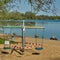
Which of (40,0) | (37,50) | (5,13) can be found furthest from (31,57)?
(5,13)

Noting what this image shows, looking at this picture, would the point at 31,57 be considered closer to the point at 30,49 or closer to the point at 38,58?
the point at 38,58

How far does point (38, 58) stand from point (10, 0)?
3770 mm

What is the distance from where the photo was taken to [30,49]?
18.2m

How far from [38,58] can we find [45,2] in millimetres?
4027

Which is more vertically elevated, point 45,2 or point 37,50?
point 45,2

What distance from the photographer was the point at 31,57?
15102mm

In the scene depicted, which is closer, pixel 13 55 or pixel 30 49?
pixel 13 55

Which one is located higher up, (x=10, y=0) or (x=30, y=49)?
(x=10, y=0)

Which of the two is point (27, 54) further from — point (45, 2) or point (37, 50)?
point (45, 2)

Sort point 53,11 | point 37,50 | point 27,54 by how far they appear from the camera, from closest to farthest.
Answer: point 53,11 < point 27,54 < point 37,50

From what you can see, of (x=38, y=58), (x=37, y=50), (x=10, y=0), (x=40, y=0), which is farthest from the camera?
(x=37, y=50)

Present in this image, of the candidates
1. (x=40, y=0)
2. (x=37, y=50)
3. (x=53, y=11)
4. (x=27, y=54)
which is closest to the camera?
(x=53, y=11)

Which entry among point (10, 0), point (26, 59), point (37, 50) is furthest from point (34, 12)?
point (37, 50)

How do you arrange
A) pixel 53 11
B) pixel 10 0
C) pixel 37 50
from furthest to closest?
pixel 37 50, pixel 10 0, pixel 53 11
